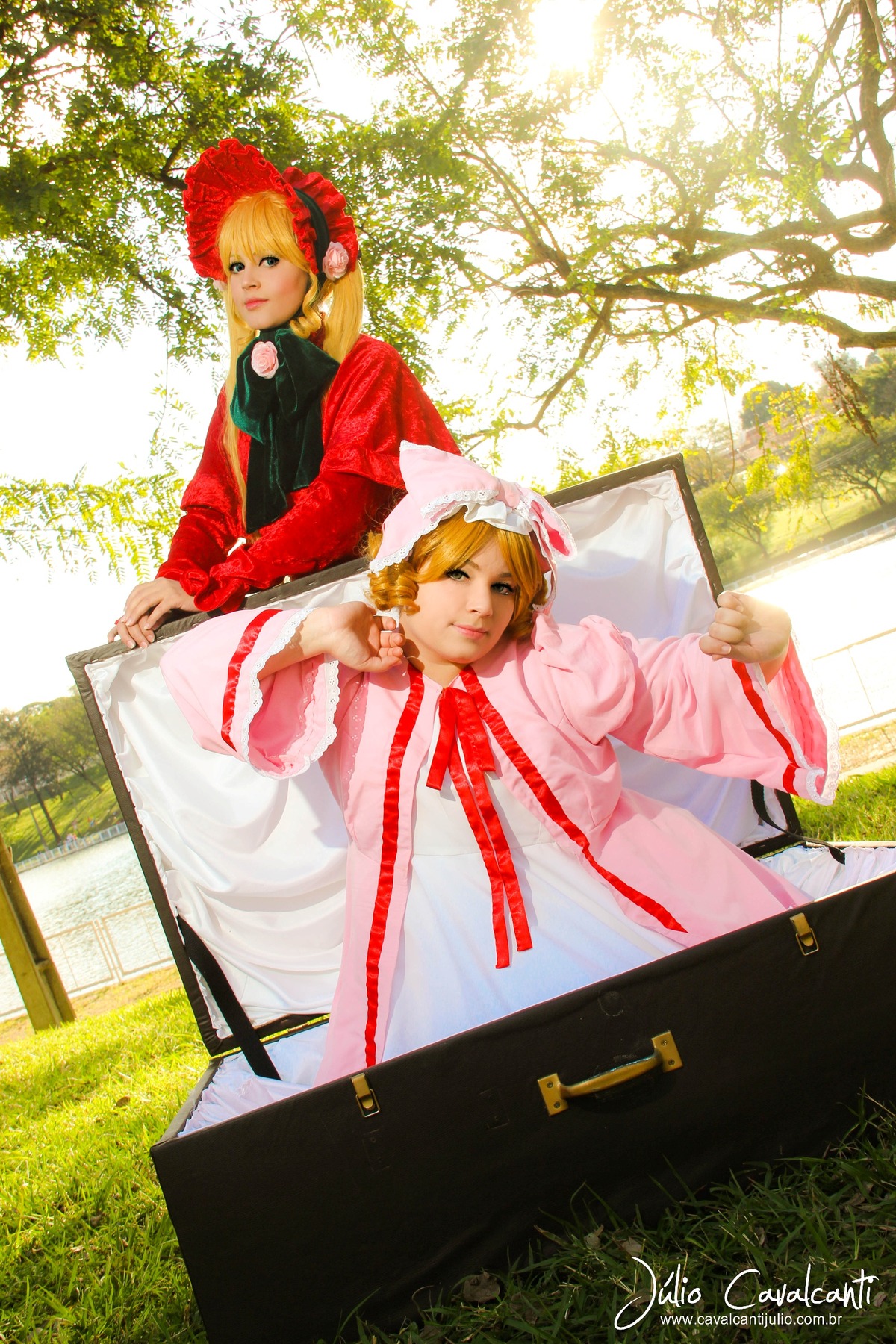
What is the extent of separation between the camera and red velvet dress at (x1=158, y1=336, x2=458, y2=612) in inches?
67.6

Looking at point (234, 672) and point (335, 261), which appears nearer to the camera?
point (234, 672)

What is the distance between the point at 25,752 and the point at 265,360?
32.0 feet

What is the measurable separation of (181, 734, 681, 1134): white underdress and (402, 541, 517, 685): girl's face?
→ 23 centimetres

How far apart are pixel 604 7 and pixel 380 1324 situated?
561 cm

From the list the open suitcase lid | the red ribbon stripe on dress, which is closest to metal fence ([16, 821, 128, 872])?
the open suitcase lid

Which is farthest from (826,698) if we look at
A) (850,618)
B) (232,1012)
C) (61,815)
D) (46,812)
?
(61,815)

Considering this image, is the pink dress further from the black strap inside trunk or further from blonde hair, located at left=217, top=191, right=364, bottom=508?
blonde hair, located at left=217, top=191, right=364, bottom=508

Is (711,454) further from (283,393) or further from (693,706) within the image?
(693,706)

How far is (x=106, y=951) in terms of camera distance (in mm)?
7180

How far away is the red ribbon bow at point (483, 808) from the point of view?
146 centimetres

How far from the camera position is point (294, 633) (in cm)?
140

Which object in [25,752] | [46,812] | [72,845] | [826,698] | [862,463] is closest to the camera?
[826,698]

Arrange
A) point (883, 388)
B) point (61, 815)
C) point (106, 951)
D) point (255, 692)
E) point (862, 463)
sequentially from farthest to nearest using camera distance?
1. point (862, 463)
2. point (883, 388)
3. point (61, 815)
4. point (106, 951)
5. point (255, 692)

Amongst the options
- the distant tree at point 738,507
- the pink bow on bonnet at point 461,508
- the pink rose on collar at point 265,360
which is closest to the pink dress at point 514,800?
the pink bow on bonnet at point 461,508
